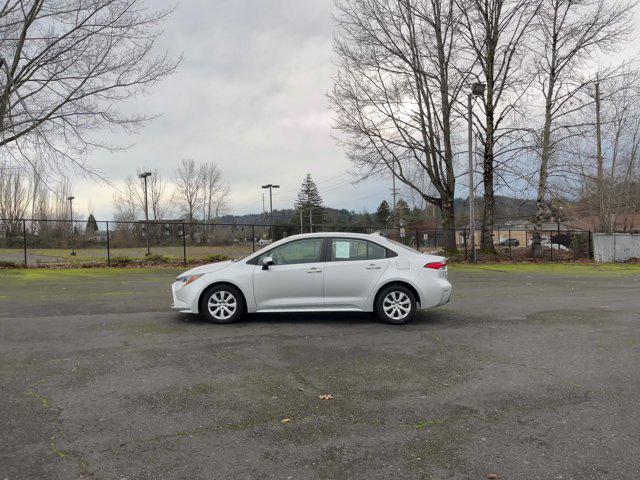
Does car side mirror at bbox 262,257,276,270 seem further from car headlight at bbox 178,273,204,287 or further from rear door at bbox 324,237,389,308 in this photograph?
car headlight at bbox 178,273,204,287

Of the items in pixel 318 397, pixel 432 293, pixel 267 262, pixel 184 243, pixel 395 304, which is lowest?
pixel 318 397

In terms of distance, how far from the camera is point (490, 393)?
16.2 feet

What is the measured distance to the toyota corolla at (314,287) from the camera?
320 inches

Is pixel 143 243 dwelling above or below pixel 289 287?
above

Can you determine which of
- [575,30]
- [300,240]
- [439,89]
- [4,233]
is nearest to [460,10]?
[439,89]

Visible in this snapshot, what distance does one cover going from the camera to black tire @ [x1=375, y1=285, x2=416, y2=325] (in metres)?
8.15

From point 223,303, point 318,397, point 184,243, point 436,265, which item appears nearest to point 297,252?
point 223,303

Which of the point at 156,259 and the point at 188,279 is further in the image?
the point at 156,259

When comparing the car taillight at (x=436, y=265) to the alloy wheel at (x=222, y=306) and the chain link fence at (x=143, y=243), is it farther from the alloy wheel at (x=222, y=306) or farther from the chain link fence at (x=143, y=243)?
the chain link fence at (x=143, y=243)

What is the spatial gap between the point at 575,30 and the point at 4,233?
30.3 metres

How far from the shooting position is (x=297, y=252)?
8320 millimetres

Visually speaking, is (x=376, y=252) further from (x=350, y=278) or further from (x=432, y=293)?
(x=432, y=293)

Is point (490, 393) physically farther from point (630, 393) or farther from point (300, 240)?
point (300, 240)

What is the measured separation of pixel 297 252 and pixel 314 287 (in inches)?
25.2
